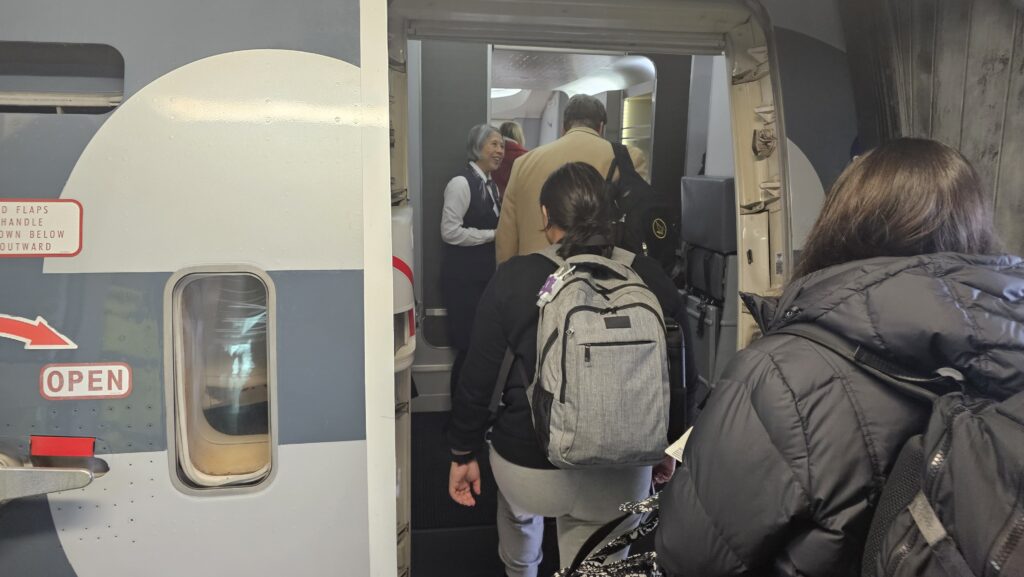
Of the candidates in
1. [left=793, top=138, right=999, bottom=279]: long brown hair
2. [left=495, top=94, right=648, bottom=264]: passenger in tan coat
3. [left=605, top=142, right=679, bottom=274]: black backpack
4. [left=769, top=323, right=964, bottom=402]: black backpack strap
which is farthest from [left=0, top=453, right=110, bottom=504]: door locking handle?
[left=605, top=142, right=679, bottom=274]: black backpack

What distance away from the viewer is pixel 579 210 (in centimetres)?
217

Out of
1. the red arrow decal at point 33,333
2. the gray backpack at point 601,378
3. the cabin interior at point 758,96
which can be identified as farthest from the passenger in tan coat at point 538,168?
the red arrow decal at point 33,333

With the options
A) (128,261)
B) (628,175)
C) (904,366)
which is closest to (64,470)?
(128,261)

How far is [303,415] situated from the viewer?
4.84 ft

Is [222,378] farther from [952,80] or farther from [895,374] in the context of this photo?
[952,80]

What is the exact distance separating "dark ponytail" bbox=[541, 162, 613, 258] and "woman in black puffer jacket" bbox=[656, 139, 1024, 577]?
0.94 meters

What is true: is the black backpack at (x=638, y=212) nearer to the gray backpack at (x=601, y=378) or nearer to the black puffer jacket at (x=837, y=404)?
the gray backpack at (x=601, y=378)

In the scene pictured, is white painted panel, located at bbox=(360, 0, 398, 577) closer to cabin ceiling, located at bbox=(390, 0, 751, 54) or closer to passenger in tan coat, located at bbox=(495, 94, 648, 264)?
cabin ceiling, located at bbox=(390, 0, 751, 54)

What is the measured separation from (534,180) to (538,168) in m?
0.06

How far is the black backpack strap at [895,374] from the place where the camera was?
3.43 ft

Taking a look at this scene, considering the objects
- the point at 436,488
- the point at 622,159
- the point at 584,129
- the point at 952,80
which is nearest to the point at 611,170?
the point at 622,159

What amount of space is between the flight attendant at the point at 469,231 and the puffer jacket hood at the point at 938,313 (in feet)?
10.7

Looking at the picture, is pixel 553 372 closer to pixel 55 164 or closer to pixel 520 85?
pixel 55 164

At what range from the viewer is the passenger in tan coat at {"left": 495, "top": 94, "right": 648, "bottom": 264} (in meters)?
3.46
